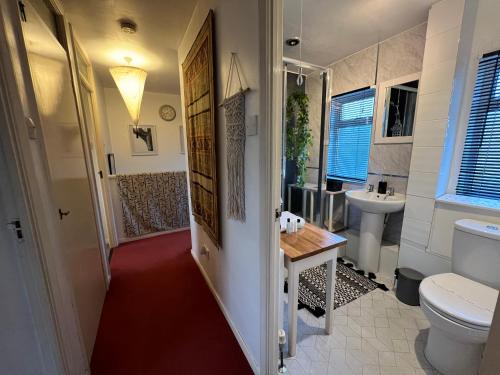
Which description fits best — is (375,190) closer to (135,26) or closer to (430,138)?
(430,138)

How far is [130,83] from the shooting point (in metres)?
2.02

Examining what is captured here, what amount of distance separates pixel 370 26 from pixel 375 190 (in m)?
1.61

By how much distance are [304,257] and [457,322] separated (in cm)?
86

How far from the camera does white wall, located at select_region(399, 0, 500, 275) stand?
5.15 feet

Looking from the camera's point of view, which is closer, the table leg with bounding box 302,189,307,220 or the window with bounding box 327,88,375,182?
the window with bounding box 327,88,375,182

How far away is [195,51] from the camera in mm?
1617

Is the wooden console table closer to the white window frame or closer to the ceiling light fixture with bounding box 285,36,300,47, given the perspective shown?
the white window frame

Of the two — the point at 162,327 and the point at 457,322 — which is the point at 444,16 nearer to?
the point at 457,322

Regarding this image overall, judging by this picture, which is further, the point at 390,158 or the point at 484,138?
the point at 390,158

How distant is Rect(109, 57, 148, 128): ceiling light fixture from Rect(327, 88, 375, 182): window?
7.67 ft

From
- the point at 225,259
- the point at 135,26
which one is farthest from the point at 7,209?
the point at 135,26

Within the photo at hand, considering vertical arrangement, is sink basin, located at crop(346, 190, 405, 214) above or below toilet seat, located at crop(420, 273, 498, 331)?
above

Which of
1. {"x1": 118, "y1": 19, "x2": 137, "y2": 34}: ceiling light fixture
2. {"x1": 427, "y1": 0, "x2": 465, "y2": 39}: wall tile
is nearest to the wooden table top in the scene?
{"x1": 427, "y1": 0, "x2": 465, "y2": 39}: wall tile

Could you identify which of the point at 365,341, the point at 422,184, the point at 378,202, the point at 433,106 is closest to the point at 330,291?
the point at 365,341
